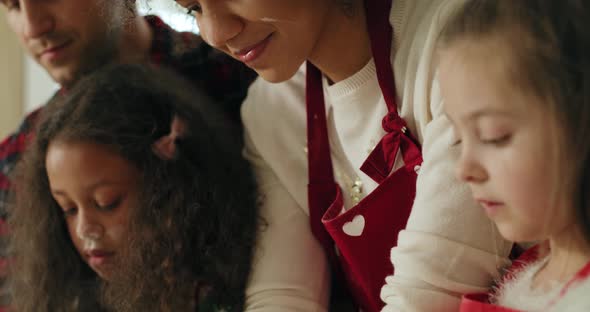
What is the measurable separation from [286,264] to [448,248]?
35 centimetres

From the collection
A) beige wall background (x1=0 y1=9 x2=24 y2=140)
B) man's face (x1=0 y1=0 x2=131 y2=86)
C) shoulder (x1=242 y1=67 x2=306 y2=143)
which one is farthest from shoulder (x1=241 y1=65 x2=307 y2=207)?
beige wall background (x1=0 y1=9 x2=24 y2=140)

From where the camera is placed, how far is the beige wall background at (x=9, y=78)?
2.17m

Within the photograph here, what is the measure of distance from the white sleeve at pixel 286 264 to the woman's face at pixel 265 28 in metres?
0.26

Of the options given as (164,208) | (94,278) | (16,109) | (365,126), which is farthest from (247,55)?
(16,109)

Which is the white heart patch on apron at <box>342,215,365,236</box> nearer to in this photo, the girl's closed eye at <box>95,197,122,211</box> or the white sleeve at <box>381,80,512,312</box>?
the white sleeve at <box>381,80,512,312</box>

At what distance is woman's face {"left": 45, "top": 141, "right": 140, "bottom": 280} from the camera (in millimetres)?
1107

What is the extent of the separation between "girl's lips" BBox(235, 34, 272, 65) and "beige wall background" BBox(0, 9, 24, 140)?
1483 mm

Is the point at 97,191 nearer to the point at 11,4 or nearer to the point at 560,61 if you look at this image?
the point at 11,4

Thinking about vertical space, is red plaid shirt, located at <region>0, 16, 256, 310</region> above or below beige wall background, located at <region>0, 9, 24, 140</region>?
above

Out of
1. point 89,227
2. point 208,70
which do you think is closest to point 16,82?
point 208,70

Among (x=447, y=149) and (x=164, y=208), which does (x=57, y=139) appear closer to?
(x=164, y=208)

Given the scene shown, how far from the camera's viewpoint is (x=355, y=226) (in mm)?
954

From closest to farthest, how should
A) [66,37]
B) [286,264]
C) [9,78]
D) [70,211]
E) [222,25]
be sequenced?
[222,25]
[286,264]
[70,211]
[66,37]
[9,78]

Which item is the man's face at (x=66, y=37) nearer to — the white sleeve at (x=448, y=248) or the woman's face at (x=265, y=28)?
the woman's face at (x=265, y=28)
